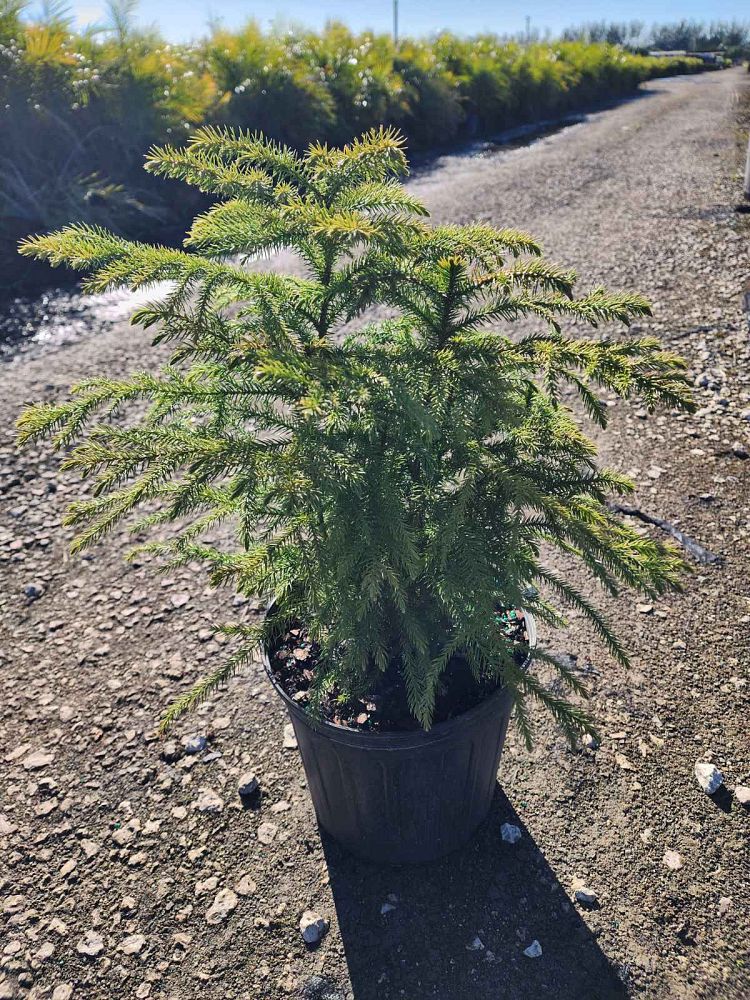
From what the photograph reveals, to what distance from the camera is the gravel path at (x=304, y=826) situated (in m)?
2.03

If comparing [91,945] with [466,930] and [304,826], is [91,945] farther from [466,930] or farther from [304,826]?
[466,930]

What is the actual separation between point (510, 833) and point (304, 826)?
27.8 inches

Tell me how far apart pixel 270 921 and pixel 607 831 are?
1.14 metres

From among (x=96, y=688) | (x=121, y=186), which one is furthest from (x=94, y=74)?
(x=96, y=688)

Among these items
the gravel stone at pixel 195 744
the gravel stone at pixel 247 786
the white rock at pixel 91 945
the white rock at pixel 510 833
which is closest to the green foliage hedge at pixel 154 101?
the gravel stone at pixel 195 744

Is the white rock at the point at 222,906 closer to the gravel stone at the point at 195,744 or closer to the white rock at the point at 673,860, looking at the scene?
the gravel stone at the point at 195,744

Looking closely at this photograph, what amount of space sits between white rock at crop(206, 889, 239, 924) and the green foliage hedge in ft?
24.3

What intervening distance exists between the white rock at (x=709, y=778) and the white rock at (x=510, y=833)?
69cm

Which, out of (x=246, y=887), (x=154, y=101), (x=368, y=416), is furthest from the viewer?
(x=154, y=101)

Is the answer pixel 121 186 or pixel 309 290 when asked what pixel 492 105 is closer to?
pixel 121 186

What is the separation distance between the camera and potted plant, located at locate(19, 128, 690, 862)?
149 cm

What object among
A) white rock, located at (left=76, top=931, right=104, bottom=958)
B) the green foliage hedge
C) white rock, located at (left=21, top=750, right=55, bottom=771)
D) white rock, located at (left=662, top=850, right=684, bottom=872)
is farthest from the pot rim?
the green foliage hedge

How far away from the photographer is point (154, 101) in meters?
8.30

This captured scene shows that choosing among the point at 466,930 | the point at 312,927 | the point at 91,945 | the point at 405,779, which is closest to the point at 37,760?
the point at 91,945
